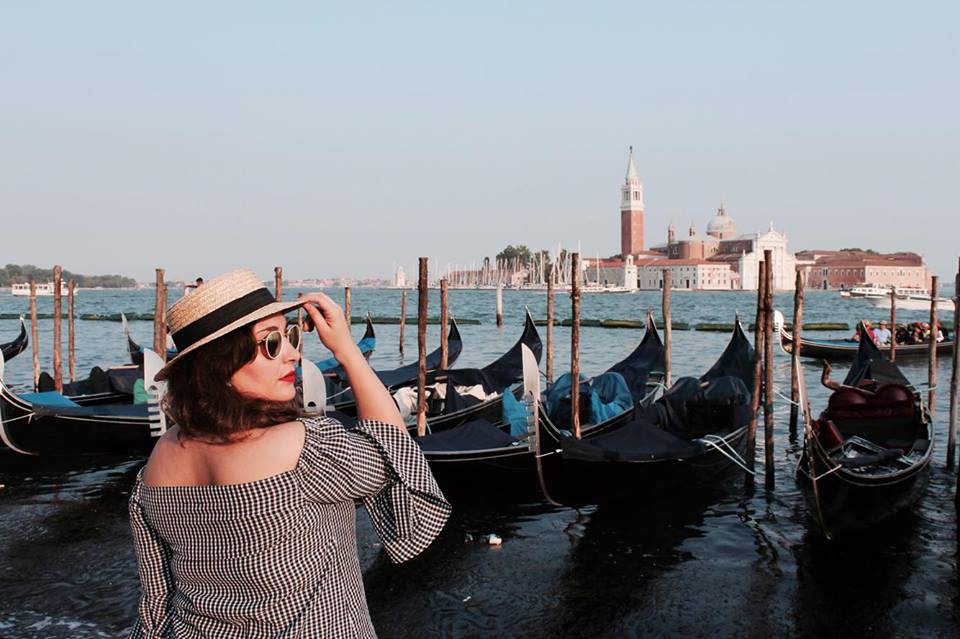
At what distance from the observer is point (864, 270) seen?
7781cm

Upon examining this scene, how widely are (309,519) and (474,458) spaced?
14.7ft

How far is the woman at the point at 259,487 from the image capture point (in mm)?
865

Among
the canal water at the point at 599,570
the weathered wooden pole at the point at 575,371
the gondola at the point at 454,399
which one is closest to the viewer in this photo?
the canal water at the point at 599,570

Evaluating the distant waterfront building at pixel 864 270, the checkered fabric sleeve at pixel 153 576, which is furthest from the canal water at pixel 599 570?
the distant waterfront building at pixel 864 270

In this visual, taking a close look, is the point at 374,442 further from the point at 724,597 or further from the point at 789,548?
the point at 789,548

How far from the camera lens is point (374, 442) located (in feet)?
2.93

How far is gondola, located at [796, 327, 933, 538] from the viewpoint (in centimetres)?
446

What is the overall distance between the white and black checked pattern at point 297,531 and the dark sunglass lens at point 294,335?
0.13m

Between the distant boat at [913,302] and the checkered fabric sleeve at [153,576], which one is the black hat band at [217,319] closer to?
the checkered fabric sleeve at [153,576]

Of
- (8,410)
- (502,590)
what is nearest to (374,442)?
(502,590)

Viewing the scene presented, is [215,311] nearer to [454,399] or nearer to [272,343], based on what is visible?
[272,343]

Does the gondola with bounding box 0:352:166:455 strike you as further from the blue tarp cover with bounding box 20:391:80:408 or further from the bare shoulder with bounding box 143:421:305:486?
the bare shoulder with bounding box 143:421:305:486

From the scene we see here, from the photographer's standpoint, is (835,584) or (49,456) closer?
(835,584)

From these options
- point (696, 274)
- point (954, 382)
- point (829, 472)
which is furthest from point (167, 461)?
point (696, 274)
